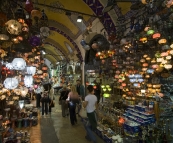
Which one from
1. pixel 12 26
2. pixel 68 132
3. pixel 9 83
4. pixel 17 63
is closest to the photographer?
pixel 12 26

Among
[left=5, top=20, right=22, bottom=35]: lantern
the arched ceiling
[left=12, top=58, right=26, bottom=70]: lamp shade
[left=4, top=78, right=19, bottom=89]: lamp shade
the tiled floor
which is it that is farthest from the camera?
the arched ceiling

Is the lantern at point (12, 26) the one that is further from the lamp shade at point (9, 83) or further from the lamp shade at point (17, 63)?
the lamp shade at point (9, 83)

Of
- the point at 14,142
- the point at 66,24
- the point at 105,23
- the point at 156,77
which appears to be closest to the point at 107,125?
the point at 14,142

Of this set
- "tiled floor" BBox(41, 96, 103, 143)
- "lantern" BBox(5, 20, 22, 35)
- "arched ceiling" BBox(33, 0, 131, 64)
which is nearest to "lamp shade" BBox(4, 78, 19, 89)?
"lantern" BBox(5, 20, 22, 35)

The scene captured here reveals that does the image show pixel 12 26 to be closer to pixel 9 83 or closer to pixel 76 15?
pixel 9 83

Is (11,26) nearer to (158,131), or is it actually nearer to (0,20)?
(0,20)

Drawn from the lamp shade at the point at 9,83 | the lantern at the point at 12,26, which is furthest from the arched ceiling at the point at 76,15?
the lamp shade at the point at 9,83

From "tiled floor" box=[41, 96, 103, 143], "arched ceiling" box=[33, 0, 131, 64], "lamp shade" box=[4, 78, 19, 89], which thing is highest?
"arched ceiling" box=[33, 0, 131, 64]

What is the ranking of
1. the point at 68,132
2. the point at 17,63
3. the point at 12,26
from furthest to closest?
the point at 68,132 < the point at 17,63 < the point at 12,26

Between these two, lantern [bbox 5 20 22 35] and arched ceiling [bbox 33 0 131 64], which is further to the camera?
arched ceiling [bbox 33 0 131 64]

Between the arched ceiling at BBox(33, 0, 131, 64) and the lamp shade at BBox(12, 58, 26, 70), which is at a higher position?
the arched ceiling at BBox(33, 0, 131, 64)

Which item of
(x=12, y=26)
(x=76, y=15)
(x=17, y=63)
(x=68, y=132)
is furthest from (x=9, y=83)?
(x=76, y=15)

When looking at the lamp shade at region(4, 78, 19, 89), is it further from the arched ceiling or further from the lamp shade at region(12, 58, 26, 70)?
the arched ceiling

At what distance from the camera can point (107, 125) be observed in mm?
4562
